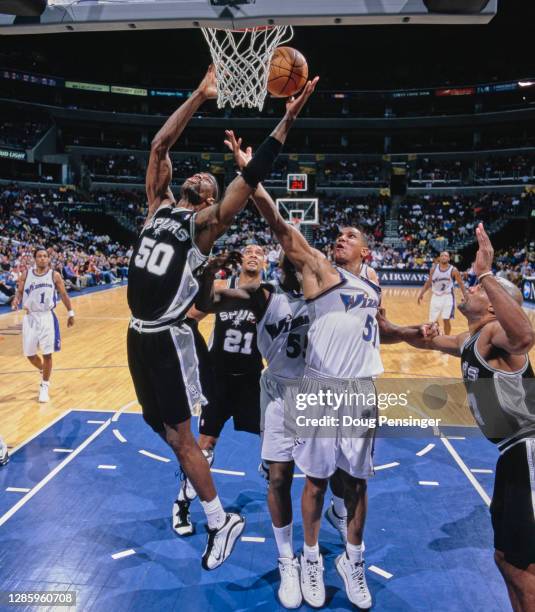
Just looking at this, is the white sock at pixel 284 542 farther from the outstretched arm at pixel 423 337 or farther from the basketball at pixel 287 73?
the basketball at pixel 287 73

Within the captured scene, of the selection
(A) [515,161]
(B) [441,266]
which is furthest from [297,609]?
(A) [515,161]

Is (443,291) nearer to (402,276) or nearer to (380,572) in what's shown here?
(380,572)

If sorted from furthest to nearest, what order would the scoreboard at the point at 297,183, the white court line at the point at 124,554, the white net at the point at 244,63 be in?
the scoreboard at the point at 297,183
the white net at the point at 244,63
the white court line at the point at 124,554

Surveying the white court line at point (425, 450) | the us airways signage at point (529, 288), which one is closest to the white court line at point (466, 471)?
the white court line at point (425, 450)

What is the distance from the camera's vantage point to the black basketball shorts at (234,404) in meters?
4.18

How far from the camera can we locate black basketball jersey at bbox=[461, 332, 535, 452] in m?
2.53

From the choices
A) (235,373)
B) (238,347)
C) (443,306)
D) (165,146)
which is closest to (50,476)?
(235,373)

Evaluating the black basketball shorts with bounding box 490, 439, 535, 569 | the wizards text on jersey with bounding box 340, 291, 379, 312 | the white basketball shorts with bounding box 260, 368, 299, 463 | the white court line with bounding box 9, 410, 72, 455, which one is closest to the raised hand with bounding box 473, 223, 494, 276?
the wizards text on jersey with bounding box 340, 291, 379, 312

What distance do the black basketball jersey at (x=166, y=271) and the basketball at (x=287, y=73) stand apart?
188 centimetres

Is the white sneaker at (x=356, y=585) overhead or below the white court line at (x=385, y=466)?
overhead

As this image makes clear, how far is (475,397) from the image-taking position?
272 centimetres

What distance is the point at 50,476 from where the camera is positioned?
4.40 meters

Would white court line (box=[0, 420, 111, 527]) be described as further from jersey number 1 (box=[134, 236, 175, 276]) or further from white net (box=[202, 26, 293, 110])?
white net (box=[202, 26, 293, 110])

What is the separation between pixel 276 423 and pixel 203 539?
1.11 metres
